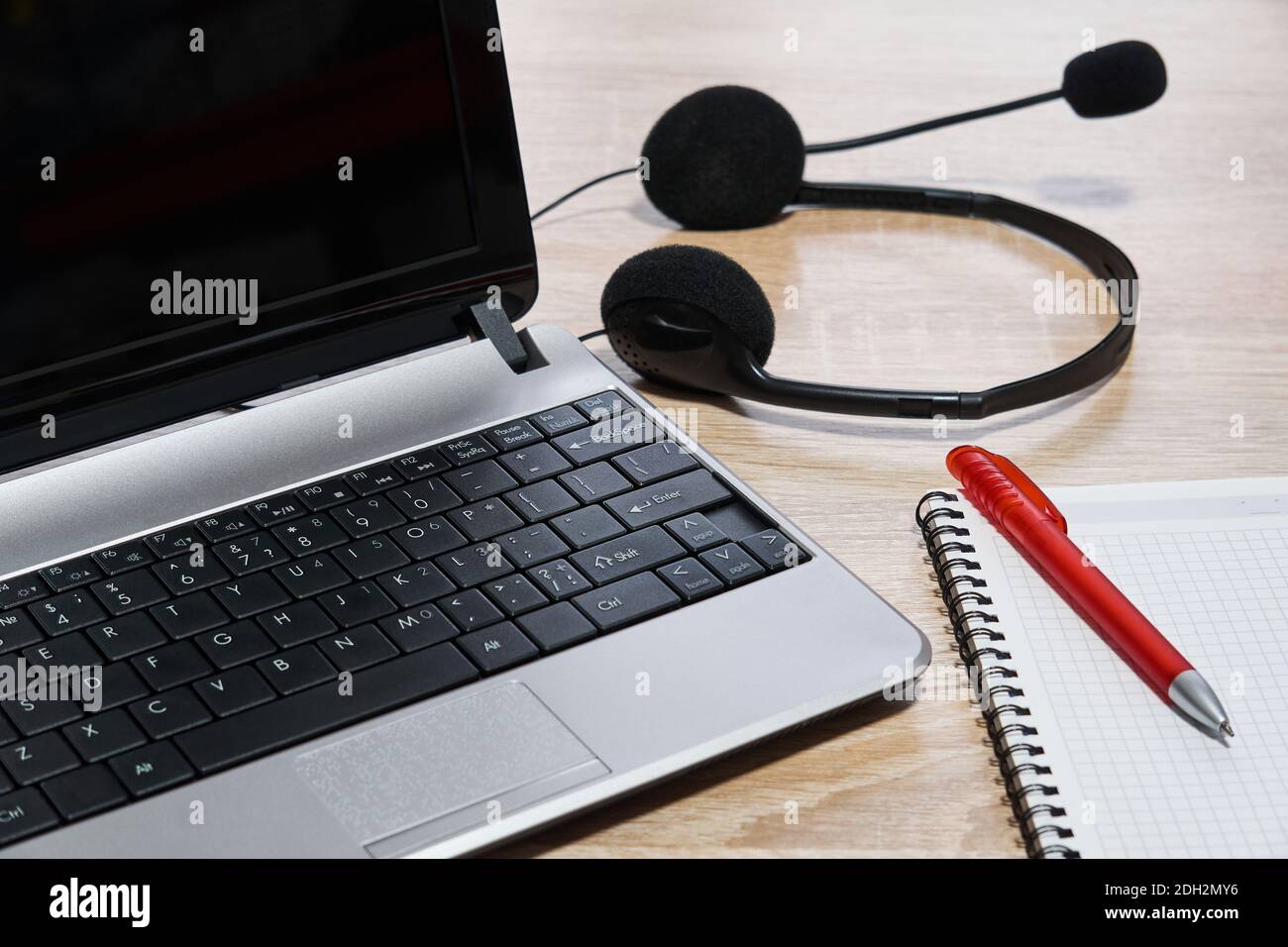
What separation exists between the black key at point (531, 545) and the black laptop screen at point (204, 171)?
0.16m

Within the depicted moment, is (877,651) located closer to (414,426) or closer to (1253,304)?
(414,426)

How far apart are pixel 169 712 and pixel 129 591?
0.08 meters

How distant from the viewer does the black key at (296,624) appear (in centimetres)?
49

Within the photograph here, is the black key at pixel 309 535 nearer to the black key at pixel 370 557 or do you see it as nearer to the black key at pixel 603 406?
the black key at pixel 370 557

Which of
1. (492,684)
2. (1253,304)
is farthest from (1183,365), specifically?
(492,684)

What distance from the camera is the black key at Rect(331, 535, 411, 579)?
1.71 ft

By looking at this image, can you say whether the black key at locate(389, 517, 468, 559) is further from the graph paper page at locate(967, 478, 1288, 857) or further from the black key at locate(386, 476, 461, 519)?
the graph paper page at locate(967, 478, 1288, 857)

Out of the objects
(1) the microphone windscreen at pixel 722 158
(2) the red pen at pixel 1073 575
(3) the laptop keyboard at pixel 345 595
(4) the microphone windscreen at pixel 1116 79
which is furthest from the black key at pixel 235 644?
(4) the microphone windscreen at pixel 1116 79

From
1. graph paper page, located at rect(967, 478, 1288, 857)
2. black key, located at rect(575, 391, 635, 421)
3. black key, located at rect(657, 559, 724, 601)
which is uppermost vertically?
black key, located at rect(575, 391, 635, 421)

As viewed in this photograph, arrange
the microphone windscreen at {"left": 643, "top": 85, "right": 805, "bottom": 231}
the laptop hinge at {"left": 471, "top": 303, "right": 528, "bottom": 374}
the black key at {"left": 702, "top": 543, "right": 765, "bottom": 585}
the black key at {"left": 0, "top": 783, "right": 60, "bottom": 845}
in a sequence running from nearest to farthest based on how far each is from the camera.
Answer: the black key at {"left": 0, "top": 783, "right": 60, "bottom": 845} → the black key at {"left": 702, "top": 543, "right": 765, "bottom": 585} → the laptop hinge at {"left": 471, "top": 303, "right": 528, "bottom": 374} → the microphone windscreen at {"left": 643, "top": 85, "right": 805, "bottom": 231}

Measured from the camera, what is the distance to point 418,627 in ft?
1.62

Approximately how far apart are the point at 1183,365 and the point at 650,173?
1.18 feet

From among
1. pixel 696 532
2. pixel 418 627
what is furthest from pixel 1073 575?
pixel 418 627

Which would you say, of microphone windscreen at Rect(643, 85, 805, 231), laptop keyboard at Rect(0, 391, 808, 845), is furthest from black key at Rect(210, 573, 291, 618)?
microphone windscreen at Rect(643, 85, 805, 231)
